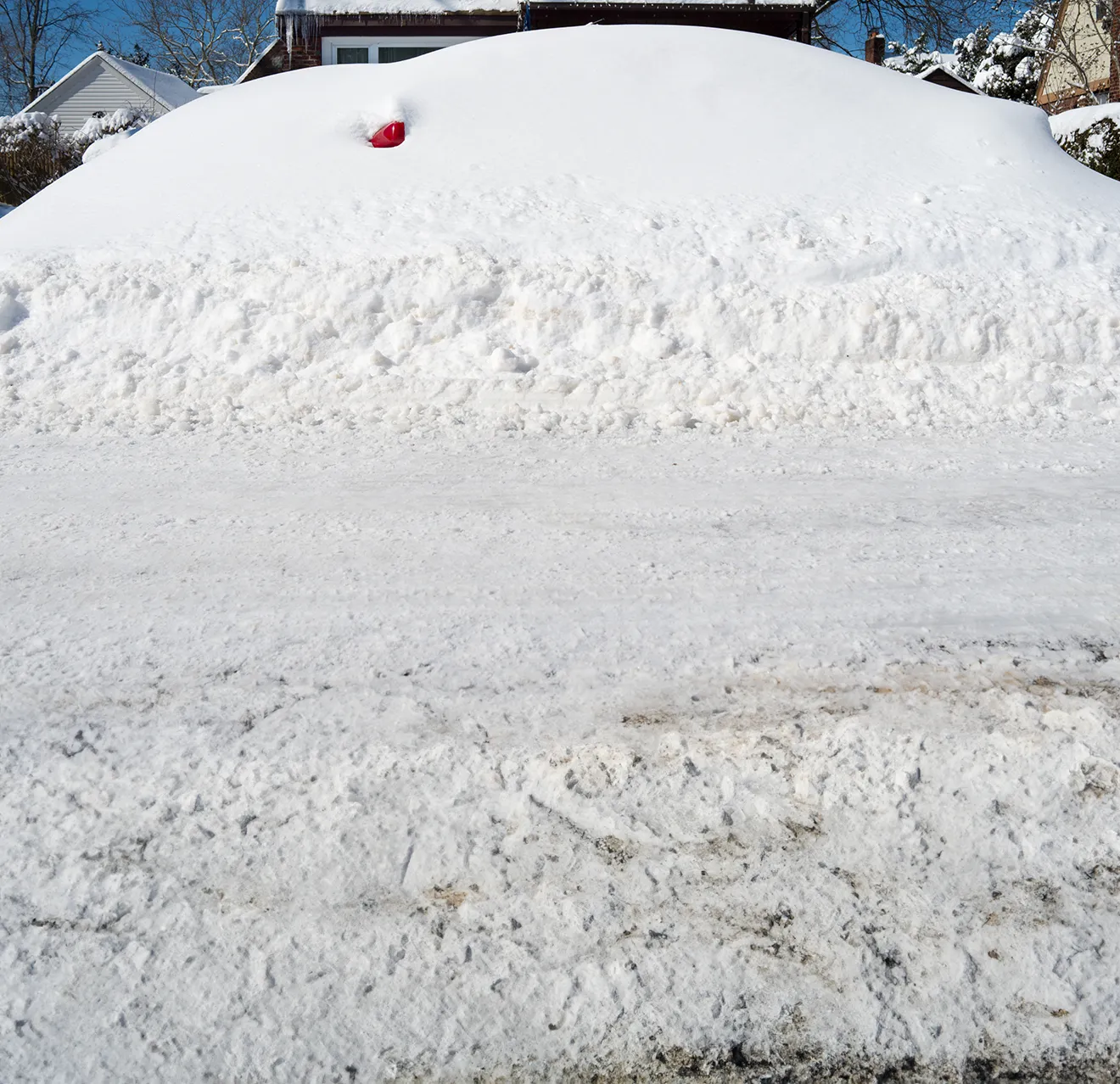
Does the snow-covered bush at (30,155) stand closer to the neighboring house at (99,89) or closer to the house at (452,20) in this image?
the house at (452,20)

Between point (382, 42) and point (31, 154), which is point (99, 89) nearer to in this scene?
point (31, 154)

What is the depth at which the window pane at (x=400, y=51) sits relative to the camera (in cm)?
2081

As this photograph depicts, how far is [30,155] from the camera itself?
18688 mm


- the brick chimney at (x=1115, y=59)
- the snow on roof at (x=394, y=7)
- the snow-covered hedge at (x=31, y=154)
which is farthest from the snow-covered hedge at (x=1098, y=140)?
the snow-covered hedge at (x=31, y=154)

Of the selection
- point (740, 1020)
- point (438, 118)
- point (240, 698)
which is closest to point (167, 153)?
point (438, 118)

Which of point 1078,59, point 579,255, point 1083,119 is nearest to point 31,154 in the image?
point 579,255

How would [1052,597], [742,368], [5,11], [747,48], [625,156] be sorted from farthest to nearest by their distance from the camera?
1. [5,11]
2. [747,48]
3. [625,156]
4. [742,368]
5. [1052,597]

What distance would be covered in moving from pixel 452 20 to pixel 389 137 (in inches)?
567

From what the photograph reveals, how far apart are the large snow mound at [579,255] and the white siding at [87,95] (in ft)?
95.3

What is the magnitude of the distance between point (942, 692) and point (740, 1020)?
48.2 inches

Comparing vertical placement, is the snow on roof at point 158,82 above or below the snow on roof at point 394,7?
below

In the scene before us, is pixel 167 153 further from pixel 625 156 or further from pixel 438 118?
pixel 625 156

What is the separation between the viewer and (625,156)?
777 centimetres

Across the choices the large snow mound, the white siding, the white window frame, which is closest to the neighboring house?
the white siding
